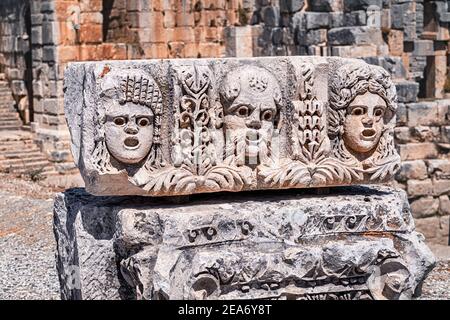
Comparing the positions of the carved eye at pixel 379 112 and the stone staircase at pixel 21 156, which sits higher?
the carved eye at pixel 379 112

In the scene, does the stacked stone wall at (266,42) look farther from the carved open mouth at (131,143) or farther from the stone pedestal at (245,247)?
the carved open mouth at (131,143)

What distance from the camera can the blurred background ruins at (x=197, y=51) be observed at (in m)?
13.8

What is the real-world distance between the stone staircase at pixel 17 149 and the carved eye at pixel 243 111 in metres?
9.14

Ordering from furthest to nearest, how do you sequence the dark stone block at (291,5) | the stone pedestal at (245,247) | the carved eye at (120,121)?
the dark stone block at (291,5) < the carved eye at (120,121) < the stone pedestal at (245,247)

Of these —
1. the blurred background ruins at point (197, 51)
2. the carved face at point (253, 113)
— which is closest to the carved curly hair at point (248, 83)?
the carved face at point (253, 113)

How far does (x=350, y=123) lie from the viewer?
6598 millimetres

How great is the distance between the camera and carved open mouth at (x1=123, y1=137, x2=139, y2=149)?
6.14m

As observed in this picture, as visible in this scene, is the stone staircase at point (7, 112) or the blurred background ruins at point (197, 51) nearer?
the blurred background ruins at point (197, 51)

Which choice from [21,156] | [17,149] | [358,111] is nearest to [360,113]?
[358,111]

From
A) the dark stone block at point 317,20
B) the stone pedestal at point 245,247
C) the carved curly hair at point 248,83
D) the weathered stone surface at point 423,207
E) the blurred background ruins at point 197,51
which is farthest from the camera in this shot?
the dark stone block at point 317,20

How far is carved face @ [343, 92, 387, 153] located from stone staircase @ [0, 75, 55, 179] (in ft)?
30.2

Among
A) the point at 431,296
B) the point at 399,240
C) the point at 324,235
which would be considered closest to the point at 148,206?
the point at 324,235

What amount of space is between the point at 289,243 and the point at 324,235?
0.92 ft

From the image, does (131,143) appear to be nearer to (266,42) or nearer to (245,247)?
(245,247)
